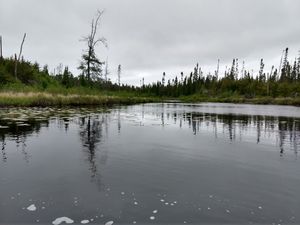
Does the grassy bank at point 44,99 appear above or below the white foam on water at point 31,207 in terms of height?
above

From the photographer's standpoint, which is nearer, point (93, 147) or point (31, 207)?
point (31, 207)

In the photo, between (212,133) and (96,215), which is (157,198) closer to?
(96,215)

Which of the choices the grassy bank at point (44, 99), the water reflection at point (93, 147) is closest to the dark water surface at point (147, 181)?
the water reflection at point (93, 147)

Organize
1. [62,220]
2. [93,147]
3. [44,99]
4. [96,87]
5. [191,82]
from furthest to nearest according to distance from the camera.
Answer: [191,82], [96,87], [44,99], [93,147], [62,220]

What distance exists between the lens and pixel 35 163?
23.8 feet

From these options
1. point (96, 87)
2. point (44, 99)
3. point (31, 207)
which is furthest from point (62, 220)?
point (96, 87)

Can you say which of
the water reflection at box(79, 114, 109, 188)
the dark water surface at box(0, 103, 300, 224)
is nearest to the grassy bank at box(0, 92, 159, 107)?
the water reflection at box(79, 114, 109, 188)

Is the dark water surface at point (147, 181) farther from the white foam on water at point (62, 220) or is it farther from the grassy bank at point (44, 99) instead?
the grassy bank at point (44, 99)

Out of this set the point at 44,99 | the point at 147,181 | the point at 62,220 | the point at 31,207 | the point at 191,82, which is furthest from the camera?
the point at 191,82

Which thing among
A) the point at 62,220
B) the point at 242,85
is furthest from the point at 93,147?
the point at 242,85

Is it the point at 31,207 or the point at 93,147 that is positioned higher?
the point at 93,147

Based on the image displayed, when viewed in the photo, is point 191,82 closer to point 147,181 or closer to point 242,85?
point 242,85

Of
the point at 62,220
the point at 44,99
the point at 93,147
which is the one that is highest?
the point at 44,99

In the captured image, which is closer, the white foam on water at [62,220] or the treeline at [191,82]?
the white foam on water at [62,220]
